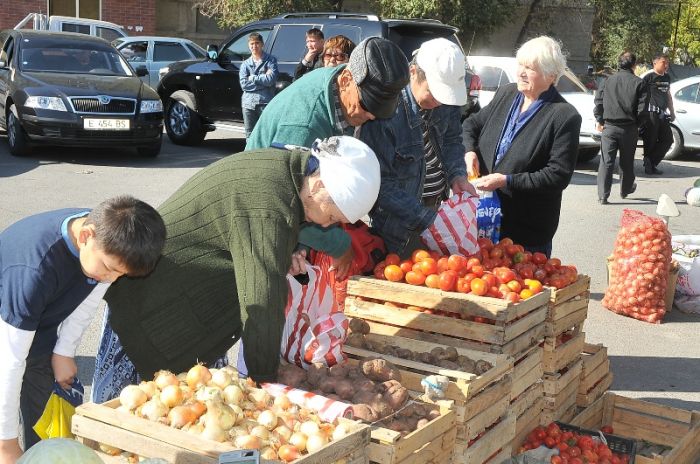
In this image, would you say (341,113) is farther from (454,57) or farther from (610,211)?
(610,211)

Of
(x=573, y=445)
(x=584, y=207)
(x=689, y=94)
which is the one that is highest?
(x=689, y=94)

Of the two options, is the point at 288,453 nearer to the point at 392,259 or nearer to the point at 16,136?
the point at 392,259

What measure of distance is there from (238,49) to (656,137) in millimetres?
7493

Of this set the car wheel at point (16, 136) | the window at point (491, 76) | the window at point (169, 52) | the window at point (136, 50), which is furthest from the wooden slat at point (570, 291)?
the window at point (169, 52)

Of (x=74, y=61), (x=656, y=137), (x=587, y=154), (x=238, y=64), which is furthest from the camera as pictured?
(x=587, y=154)

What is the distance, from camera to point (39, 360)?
10.8 feet

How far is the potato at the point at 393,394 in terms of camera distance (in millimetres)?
3186

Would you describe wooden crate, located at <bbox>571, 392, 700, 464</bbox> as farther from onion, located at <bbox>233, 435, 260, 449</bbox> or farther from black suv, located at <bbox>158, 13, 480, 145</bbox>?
black suv, located at <bbox>158, 13, 480, 145</bbox>

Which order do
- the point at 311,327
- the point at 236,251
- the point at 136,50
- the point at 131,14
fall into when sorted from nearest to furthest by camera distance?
the point at 236,251 < the point at 311,327 < the point at 136,50 < the point at 131,14

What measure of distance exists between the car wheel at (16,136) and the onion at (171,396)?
430 inches

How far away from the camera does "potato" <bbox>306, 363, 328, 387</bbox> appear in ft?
10.8

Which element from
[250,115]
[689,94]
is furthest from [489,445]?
[689,94]

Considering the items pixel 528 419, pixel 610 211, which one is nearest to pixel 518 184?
pixel 528 419

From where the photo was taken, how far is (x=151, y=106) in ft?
42.7
